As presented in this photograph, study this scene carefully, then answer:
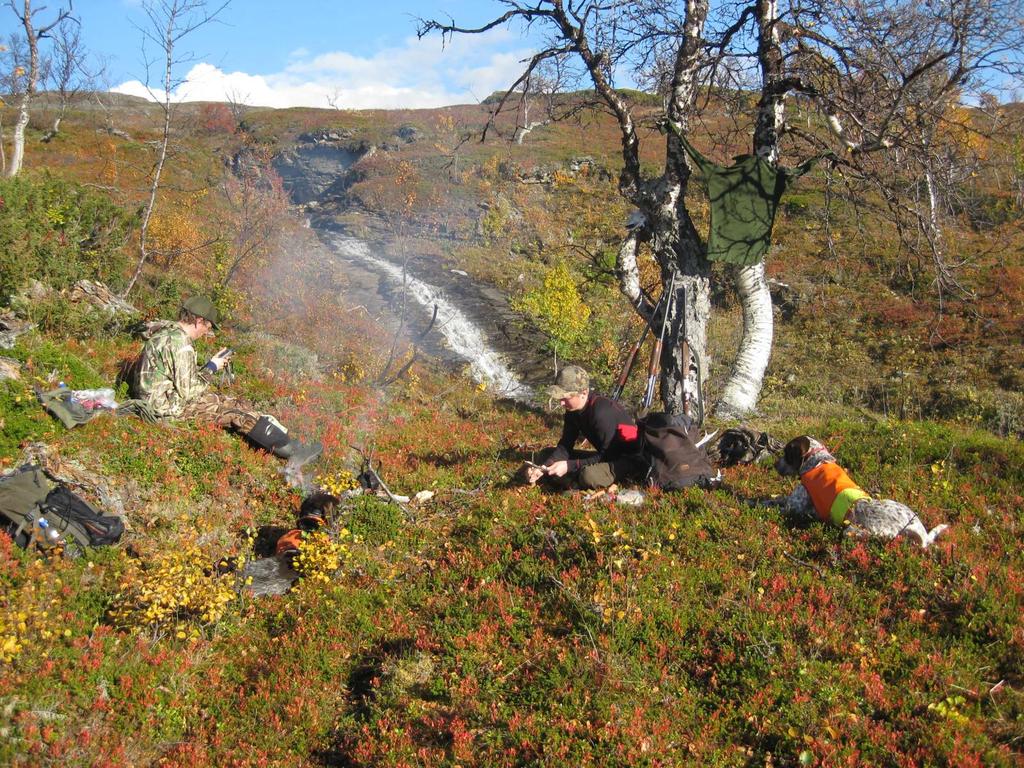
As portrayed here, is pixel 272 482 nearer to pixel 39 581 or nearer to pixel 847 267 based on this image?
pixel 39 581

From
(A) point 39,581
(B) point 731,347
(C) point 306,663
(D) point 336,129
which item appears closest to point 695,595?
(C) point 306,663

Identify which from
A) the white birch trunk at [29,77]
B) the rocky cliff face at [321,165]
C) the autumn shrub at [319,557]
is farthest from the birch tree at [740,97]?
the rocky cliff face at [321,165]

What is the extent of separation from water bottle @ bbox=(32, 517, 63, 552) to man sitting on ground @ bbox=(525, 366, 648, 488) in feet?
15.3

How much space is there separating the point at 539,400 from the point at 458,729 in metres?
10.8

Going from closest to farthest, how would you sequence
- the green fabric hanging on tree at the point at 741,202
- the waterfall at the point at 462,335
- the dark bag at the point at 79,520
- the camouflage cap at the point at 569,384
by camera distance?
the dark bag at the point at 79,520 → the camouflage cap at the point at 569,384 → the green fabric hanging on tree at the point at 741,202 → the waterfall at the point at 462,335

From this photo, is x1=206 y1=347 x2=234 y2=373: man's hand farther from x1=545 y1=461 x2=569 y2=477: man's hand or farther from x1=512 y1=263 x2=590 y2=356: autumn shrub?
x1=512 y1=263 x2=590 y2=356: autumn shrub

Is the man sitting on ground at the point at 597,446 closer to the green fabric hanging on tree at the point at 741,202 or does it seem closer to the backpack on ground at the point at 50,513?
the green fabric hanging on tree at the point at 741,202

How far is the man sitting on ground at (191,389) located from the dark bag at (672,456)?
5.14 meters

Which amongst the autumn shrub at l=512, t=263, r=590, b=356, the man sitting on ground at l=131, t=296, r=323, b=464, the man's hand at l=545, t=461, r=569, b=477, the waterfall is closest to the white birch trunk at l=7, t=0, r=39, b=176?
the waterfall

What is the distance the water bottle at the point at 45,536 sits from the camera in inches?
245

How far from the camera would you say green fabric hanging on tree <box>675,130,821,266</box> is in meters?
8.95

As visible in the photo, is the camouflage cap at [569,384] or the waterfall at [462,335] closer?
the camouflage cap at [569,384]

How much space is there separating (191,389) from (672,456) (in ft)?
22.3

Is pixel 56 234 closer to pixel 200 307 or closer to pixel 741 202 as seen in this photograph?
pixel 200 307
